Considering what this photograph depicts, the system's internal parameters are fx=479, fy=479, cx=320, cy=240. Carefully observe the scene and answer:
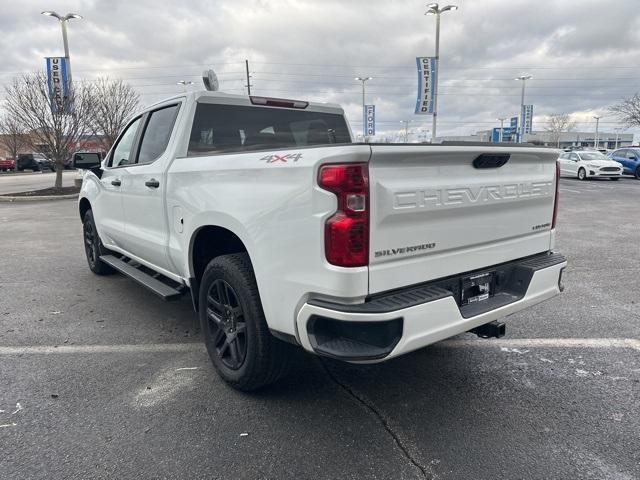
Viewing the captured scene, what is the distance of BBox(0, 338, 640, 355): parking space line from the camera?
12.7ft

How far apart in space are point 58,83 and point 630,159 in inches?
1068

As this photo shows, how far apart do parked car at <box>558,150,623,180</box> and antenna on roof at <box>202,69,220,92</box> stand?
923 inches

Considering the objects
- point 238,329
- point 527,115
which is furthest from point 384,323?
point 527,115

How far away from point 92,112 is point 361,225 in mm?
19092

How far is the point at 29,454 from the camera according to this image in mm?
2535

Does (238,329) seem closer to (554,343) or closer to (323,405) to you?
(323,405)

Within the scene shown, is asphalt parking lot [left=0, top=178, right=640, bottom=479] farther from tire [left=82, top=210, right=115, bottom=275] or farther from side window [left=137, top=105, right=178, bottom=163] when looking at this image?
side window [left=137, top=105, right=178, bottom=163]

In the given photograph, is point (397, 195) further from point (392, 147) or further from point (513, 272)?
point (513, 272)

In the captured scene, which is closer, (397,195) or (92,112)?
(397,195)

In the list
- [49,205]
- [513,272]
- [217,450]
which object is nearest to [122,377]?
[217,450]

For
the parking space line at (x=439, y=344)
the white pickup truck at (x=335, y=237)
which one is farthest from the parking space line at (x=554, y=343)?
the white pickup truck at (x=335, y=237)

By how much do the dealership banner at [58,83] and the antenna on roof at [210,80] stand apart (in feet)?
50.2

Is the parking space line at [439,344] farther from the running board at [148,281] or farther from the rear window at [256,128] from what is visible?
the rear window at [256,128]

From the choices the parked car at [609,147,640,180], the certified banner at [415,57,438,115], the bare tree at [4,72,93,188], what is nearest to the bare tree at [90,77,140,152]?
the bare tree at [4,72,93,188]
